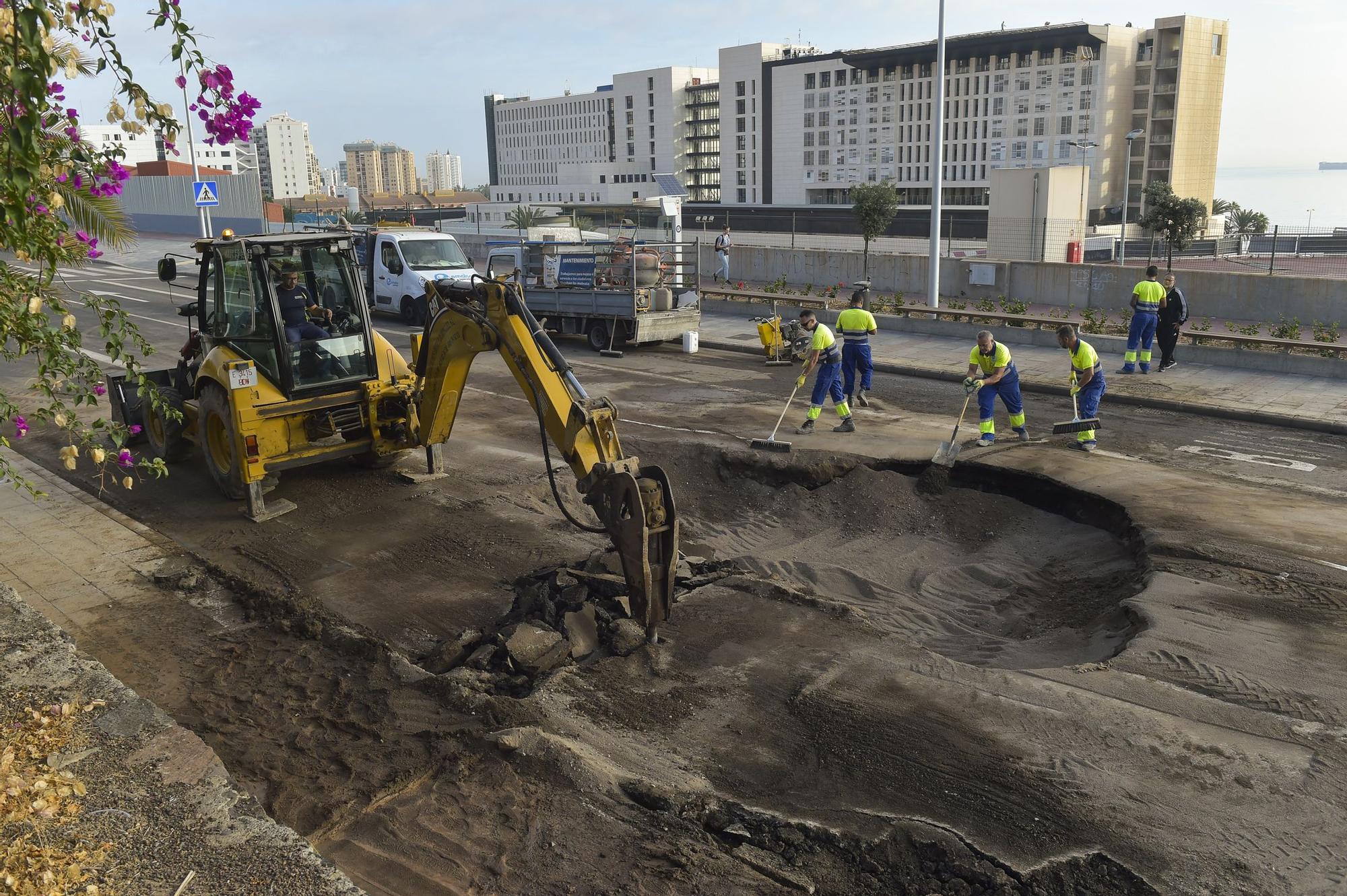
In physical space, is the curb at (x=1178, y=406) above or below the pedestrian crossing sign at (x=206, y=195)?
below

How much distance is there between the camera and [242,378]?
1002cm

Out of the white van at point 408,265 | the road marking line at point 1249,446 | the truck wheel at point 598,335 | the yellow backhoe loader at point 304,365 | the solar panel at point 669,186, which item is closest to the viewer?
the yellow backhoe loader at point 304,365

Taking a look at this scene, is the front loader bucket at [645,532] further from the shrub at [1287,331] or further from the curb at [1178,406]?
the shrub at [1287,331]

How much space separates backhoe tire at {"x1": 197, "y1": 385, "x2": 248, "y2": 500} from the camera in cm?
1045

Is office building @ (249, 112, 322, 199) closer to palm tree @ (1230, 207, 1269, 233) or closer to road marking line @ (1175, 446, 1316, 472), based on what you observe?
palm tree @ (1230, 207, 1269, 233)

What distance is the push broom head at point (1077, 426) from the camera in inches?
480

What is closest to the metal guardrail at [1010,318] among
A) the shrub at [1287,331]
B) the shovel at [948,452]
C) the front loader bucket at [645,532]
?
the shrub at [1287,331]

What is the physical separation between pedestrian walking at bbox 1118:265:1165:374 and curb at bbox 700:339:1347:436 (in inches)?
→ 70.6

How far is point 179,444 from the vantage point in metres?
12.4

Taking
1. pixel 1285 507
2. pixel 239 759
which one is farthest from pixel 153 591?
pixel 1285 507

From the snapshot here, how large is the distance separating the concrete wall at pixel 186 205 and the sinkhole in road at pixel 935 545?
36541 millimetres

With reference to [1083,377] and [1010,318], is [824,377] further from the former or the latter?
[1010,318]

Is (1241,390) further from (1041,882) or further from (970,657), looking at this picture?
(1041,882)

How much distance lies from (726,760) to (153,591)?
567 cm
